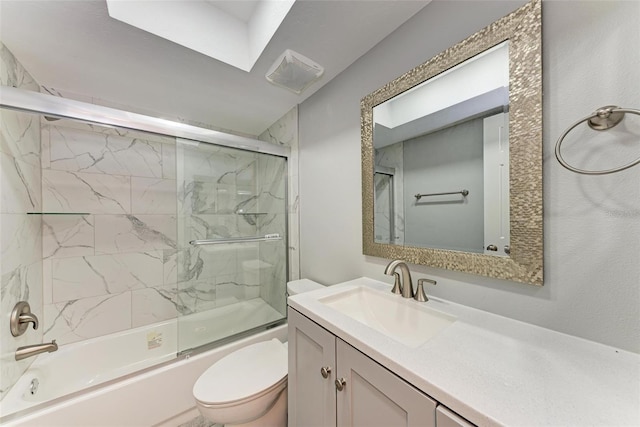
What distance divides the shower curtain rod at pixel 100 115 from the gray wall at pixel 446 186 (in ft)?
4.20

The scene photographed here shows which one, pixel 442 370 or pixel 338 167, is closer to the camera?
pixel 442 370

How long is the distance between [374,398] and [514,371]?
1.17ft

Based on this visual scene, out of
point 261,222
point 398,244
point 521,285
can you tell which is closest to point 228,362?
point 261,222

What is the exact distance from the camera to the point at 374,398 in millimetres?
631

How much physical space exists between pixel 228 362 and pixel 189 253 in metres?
0.76

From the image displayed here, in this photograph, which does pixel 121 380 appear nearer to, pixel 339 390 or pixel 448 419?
pixel 339 390

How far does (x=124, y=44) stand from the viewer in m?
1.18

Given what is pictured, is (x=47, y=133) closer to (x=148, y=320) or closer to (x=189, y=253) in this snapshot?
(x=189, y=253)

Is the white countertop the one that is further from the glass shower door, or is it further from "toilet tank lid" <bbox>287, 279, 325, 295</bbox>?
the glass shower door

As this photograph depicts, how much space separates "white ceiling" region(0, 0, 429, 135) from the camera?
1.01 meters

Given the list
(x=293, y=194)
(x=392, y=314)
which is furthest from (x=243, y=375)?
(x=293, y=194)

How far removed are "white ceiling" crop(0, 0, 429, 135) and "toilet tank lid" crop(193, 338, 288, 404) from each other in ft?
5.79

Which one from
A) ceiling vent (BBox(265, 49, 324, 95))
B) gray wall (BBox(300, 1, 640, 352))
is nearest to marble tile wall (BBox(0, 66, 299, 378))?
ceiling vent (BBox(265, 49, 324, 95))

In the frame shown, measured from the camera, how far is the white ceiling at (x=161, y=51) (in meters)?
1.01
